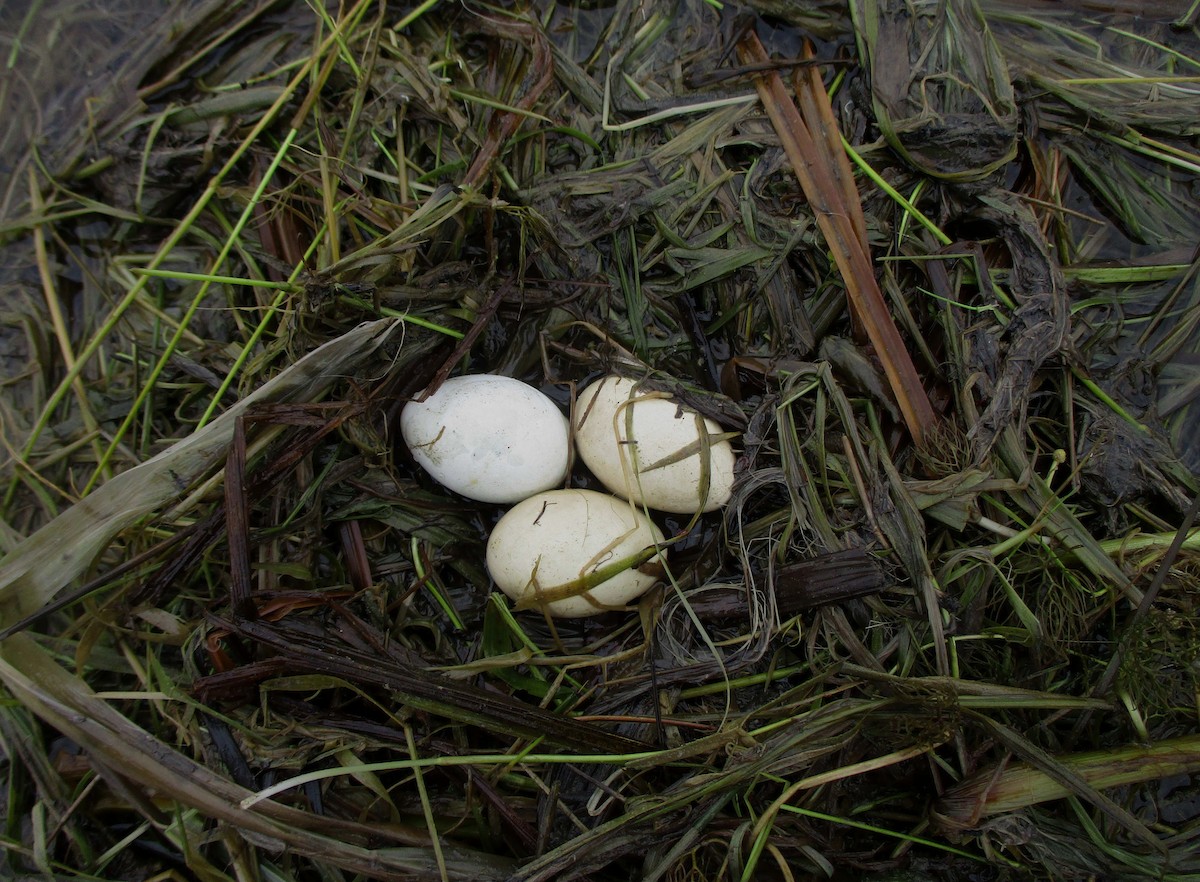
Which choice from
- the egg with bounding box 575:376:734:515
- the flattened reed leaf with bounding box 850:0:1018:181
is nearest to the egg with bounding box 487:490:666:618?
the egg with bounding box 575:376:734:515

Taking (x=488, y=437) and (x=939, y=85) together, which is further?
(x=939, y=85)

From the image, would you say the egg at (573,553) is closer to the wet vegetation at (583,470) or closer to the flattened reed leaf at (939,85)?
the wet vegetation at (583,470)

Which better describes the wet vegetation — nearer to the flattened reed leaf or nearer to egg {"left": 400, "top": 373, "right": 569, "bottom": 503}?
the flattened reed leaf

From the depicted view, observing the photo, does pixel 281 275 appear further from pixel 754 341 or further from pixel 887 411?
pixel 887 411

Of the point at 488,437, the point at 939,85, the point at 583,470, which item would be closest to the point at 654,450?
the point at 583,470

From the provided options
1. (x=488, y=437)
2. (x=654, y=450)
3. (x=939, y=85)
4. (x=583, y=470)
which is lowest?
(x=583, y=470)

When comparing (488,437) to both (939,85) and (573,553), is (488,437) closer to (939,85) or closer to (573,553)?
(573,553)

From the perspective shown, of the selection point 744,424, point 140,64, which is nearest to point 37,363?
point 140,64
